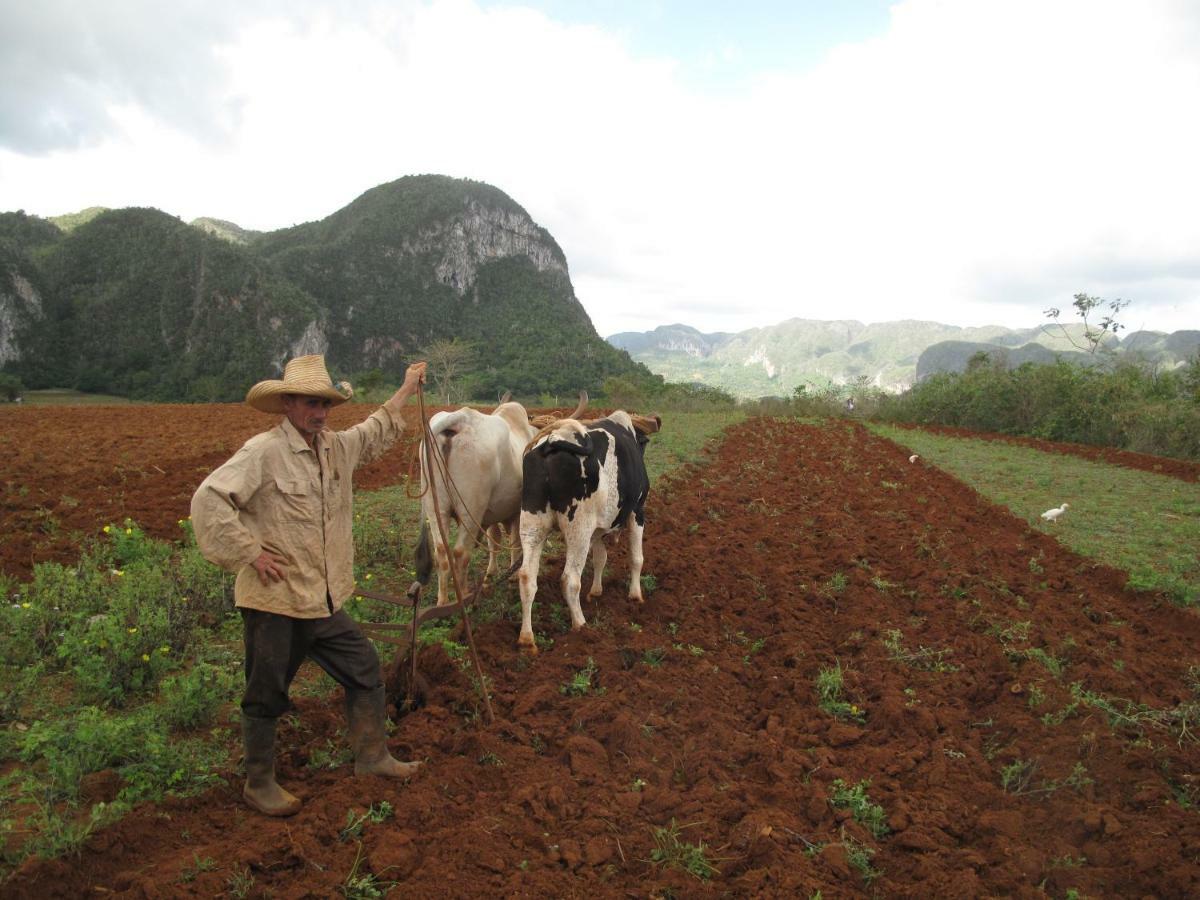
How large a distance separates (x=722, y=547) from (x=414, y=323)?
7874 centimetres

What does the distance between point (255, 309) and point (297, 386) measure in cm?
6916

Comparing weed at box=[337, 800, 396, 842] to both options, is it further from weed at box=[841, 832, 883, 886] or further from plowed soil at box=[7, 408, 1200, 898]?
weed at box=[841, 832, 883, 886]

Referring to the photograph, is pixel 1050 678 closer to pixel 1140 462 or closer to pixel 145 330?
pixel 1140 462

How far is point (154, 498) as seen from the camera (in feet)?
28.8

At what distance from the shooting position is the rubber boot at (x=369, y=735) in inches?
134

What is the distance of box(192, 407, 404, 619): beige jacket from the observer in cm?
292

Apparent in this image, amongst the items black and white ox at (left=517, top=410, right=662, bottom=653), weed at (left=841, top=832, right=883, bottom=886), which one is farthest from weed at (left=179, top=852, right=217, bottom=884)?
weed at (left=841, top=832, right=883, bottom=886)

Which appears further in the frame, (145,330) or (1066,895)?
(145,330)

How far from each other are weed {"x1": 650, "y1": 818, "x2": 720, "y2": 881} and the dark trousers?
1.59 metres

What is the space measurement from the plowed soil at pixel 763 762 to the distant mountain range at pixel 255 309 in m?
53.1

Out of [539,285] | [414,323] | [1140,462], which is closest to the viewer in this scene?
[1140,462]

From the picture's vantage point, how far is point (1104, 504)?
38.7 feet

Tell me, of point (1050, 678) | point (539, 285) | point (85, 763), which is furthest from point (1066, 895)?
point (539, 285)

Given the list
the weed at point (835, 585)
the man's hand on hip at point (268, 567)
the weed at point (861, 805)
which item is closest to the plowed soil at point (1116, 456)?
the weed at point (835, 585)
